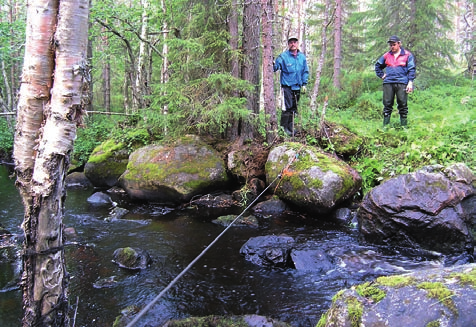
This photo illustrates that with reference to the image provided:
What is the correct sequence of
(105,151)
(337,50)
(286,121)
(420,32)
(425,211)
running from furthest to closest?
1. (337,50)
2. (420,32)
3. (105,151)
4. (286,121)
5. (425,211)

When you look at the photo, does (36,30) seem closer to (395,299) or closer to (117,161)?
(395,299)

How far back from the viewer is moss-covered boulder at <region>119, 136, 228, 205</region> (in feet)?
29.3

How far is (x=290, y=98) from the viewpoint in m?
9.29

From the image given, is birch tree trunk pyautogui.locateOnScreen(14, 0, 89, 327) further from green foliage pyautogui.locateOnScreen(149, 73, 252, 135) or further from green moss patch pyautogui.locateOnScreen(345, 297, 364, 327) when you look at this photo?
green foliage pyautogui.locateOnScreen(149, 73, 252, 135)

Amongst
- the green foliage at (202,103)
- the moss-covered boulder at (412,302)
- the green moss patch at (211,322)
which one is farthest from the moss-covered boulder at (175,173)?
the moss-covered boulder at (412,302)

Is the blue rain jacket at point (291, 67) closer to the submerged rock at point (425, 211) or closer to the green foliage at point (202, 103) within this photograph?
the green foliage at point (202, 103)

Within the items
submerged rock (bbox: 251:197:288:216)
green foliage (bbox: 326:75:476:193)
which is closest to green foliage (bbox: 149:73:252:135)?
submerged rock (bbox: 251:197:288:216)

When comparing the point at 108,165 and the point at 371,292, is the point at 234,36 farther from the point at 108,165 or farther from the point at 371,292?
the point at 371,292

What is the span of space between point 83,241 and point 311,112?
733 centimetres

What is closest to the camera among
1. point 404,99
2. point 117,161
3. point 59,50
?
point 59,50

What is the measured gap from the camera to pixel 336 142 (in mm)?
9219

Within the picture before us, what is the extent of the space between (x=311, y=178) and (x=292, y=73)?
3.27 metres

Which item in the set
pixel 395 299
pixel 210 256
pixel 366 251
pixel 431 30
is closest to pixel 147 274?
pixel 210 256

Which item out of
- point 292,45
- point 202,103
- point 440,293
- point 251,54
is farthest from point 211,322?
point 251,54
